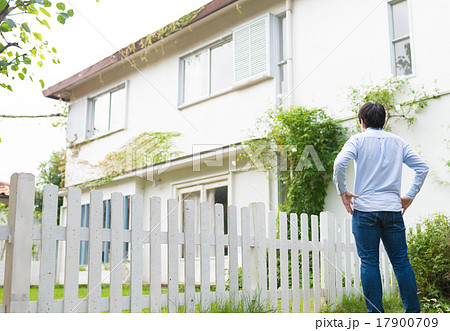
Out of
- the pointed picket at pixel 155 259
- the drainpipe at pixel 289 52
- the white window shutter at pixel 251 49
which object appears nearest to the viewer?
the pointed picket at pixel 155 259

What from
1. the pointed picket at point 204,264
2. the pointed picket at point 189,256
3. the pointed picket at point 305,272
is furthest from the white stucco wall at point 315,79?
the pointed picket at point 189,256

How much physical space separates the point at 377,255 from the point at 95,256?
195 centimetres

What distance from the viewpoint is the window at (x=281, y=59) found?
8664 mm

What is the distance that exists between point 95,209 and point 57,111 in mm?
12039

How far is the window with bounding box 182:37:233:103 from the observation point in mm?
9961

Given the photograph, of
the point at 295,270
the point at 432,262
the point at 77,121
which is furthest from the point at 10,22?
the point at 77,121

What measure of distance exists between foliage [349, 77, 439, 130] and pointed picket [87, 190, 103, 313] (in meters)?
5.02

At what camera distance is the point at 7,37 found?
4.41 metres

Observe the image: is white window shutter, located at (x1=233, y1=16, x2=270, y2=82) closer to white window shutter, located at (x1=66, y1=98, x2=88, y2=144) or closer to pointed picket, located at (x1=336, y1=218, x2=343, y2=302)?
pointed picket, located at (x1=336, y1=218, x2=343, y2=302)

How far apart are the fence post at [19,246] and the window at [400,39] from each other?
5.93 meters

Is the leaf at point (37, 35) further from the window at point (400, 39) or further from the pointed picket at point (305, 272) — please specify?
the window at point (400, 39)

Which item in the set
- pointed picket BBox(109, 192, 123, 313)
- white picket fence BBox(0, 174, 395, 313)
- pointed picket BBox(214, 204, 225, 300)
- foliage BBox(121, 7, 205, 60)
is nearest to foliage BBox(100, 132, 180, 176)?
foliage BBox(121, 7, 205, 60)

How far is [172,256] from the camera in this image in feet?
12.4
